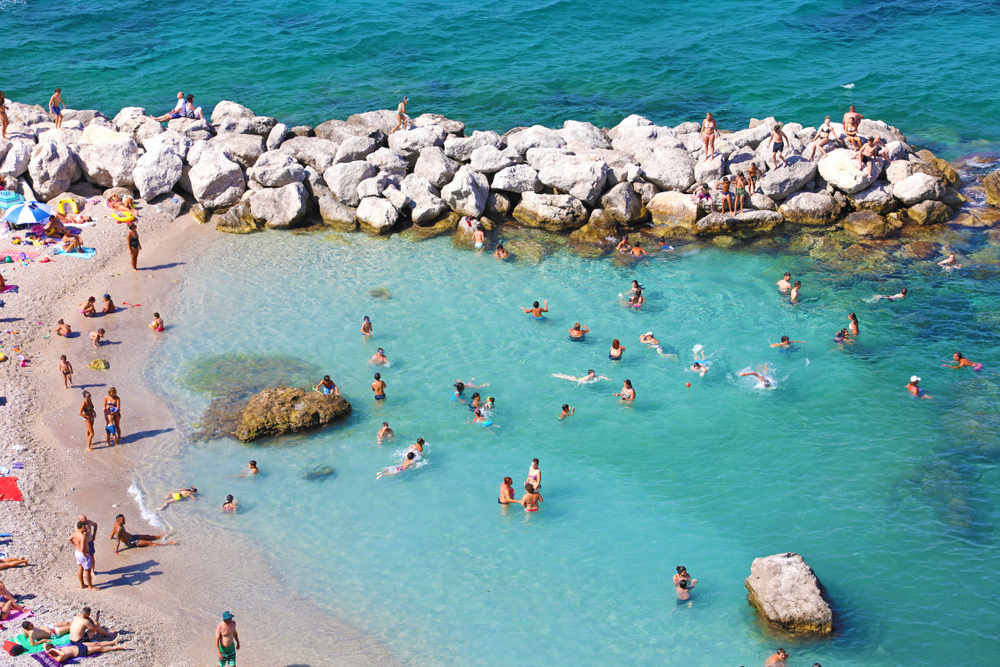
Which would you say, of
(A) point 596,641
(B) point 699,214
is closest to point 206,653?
(A) point 596,641

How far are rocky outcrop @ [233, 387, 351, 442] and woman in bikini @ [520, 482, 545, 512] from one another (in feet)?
19.1

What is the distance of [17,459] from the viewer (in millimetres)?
19547

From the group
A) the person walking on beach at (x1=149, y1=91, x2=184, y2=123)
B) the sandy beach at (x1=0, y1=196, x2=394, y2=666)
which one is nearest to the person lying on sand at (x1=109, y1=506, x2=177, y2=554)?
the sandy beach at (x1=0, y1=196, x2=394, y2=666)

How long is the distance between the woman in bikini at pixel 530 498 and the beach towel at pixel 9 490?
1161 cm

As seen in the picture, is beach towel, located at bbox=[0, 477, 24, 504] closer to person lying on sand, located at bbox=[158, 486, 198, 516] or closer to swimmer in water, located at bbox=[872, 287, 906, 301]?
person lying on sand, located at bbox=[158, 486, 198, 516]

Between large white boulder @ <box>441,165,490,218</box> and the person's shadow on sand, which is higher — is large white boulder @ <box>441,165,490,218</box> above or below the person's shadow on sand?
above

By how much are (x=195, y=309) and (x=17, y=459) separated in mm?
7628

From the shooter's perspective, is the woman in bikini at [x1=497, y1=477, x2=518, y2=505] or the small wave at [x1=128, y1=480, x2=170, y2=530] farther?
the woman in bikini at [x1=497, y1=477, x2=518, y2=505]

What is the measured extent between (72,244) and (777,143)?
2583cm

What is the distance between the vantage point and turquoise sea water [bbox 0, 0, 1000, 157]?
39094 millimetres

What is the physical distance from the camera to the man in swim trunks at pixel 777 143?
1177 inches

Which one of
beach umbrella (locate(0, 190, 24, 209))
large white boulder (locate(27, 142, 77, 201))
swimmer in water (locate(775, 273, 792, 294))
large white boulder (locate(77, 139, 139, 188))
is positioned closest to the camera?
swimmer in water (locate(775, 273, 792, 294))

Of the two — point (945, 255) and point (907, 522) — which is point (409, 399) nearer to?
point (907, 522)

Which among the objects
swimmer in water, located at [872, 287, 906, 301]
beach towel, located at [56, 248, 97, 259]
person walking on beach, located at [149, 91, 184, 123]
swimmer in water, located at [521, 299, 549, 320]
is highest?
person walking on beach, located at [149, 91, 184, 123]
